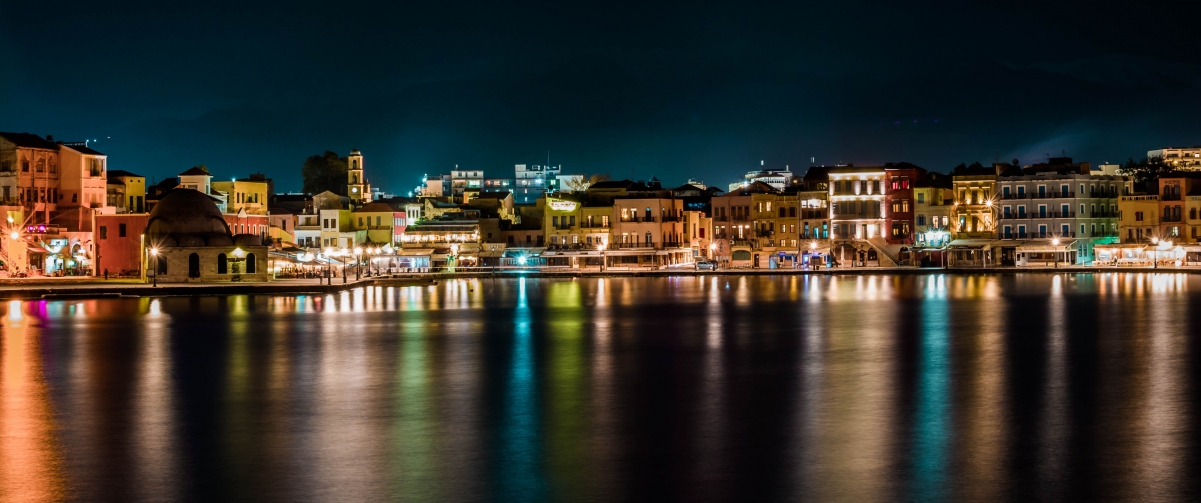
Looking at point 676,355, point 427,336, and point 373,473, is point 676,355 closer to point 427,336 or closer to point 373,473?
point 427,336

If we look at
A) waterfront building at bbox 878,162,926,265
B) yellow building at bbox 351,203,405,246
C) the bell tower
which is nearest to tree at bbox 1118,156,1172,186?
waterfront building at bbox 878,162,926,265

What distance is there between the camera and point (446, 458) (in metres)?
16.1

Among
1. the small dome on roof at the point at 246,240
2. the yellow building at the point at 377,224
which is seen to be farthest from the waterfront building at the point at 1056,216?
the small dome on roof at the point at 246,240

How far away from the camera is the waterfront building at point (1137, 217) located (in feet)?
255

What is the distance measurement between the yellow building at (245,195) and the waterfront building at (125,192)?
5484 mm

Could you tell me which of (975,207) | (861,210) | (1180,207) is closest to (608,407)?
(861,210)

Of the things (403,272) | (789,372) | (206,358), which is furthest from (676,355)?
(403,272)

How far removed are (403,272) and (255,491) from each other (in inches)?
2514

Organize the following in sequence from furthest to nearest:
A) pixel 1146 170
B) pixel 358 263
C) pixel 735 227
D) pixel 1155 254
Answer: pixel 1146 170
pixel 735 227
pixel 1155 254
pixel 358 263

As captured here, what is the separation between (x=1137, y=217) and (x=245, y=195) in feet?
200

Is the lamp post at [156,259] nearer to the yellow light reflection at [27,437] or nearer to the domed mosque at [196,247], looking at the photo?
the domed mosque at [196,247]

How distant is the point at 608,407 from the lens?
66.9ft

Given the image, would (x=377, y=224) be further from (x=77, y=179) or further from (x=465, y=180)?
(x=465, y=180)

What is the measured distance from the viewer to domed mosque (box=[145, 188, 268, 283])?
59188 millimetres
